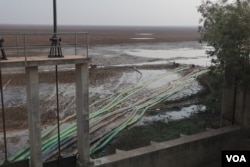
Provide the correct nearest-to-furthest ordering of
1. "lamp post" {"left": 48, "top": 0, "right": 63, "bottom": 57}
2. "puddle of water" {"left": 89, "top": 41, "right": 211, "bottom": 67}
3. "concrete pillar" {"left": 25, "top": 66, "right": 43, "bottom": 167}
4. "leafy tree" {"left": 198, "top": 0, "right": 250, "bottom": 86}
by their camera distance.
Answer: "lamp post" {"left": 48, "top": 0, "right": 63, "bottom": 57}, "concrete pillar" {"left": 25, "top": 66, "right": 43, "bottom": 167}, "leafy tree" {"left": 198, "top": 0, "right": 250, "bottom": 86}, "puddle of water" {"left": 89, "top": 41, "right": 211, "bottom": 67}

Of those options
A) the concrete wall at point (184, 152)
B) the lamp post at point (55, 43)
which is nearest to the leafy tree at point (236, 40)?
the concrete wall at point (184, 152)

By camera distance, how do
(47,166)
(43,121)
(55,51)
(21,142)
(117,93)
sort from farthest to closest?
1. (117,93)
2. (43,121)
3. (21,142)
4. (47,166)
5. (55,51)

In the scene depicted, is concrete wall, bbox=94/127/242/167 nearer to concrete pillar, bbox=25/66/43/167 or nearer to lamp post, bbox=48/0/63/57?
concrete pillar, bbox=25/66/43/167

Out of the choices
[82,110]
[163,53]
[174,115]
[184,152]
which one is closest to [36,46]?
[82,110]

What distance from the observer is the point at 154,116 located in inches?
782

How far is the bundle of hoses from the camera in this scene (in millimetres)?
14328

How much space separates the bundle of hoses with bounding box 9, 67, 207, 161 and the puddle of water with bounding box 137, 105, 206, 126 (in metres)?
0.51

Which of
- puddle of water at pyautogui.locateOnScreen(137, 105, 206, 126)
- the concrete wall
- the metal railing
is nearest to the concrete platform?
the metal railing

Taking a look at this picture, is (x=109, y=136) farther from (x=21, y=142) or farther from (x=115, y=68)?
(x=115, y=68)

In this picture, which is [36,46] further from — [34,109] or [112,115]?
[112,115]

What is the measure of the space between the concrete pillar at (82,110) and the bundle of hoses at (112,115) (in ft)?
10.8

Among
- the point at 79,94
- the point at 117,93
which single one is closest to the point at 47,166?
the point at 79,94

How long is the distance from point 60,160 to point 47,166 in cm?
47

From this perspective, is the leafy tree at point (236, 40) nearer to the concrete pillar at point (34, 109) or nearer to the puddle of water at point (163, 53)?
the concrete pillar at point (34, 109)
